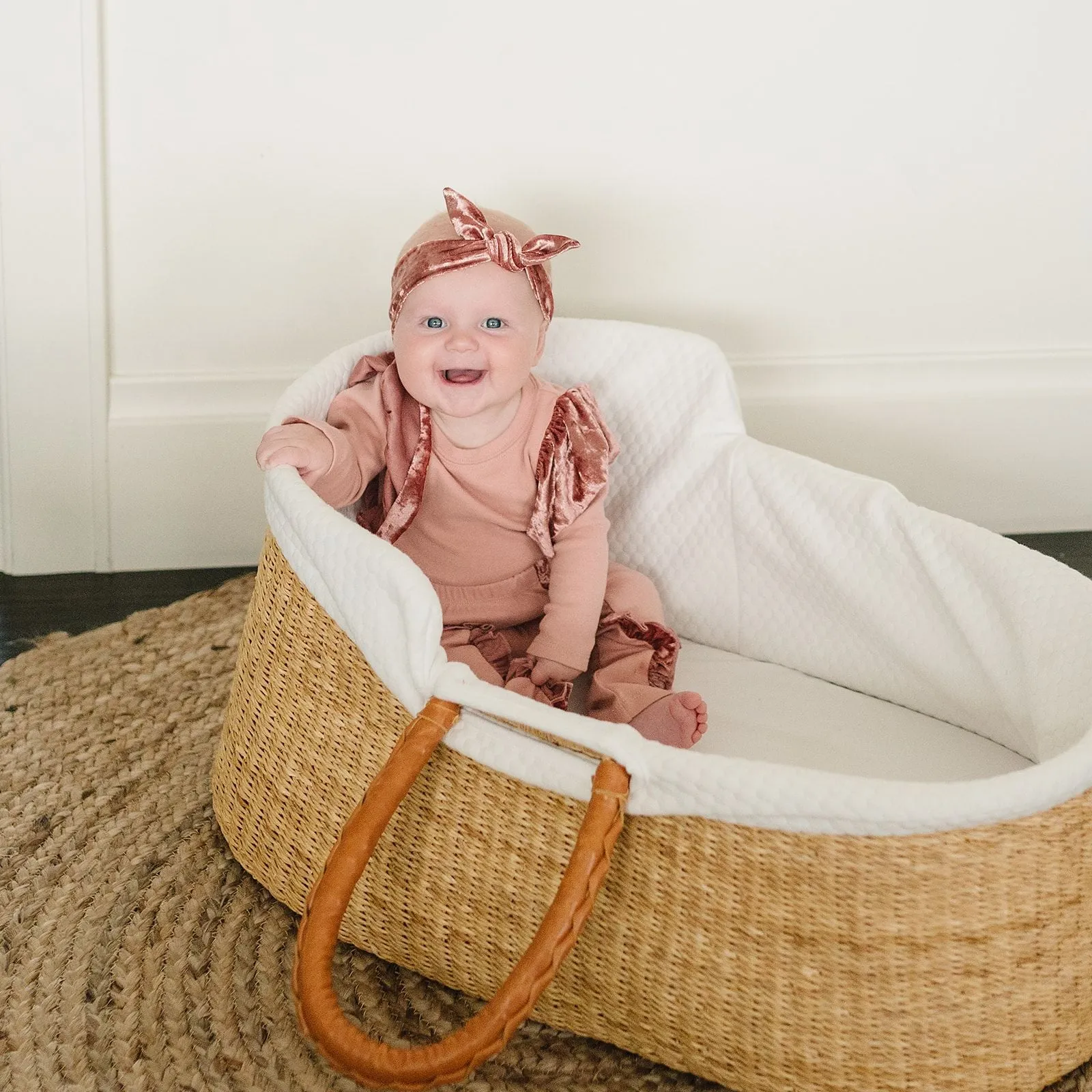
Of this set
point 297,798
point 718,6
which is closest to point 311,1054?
point 297,798

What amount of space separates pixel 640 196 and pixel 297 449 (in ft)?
2.20

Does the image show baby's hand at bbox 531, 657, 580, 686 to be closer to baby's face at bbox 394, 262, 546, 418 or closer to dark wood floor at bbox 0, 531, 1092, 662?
baby's face at bbox 394, 262, 546, 418

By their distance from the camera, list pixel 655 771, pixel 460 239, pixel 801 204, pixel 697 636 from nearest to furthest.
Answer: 1. pixel 655 771
2. pixel 460 239
3. pixel 697 636
4. pixel 801 204

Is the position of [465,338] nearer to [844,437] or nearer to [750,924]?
[750,924]

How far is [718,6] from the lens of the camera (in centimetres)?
151

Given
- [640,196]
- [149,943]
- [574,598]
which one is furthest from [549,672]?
[640,196]

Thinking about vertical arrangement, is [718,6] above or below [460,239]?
above

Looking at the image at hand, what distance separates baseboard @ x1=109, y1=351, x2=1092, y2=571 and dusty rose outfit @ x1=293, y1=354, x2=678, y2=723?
0.40 meters

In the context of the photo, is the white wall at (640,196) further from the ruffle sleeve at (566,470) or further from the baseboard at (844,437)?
the ruffle sleeve at (566,470)

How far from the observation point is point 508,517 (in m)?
1.29

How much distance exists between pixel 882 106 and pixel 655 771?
1.08 meters

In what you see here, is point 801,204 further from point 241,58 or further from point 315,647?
point 315,647

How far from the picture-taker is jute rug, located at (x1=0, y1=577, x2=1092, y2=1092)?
967 mm

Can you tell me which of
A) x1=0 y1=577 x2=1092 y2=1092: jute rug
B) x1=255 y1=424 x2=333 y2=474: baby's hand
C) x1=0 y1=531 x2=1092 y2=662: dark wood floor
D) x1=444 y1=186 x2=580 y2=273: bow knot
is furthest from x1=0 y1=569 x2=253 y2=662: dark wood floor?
x1=444 y1=186 x2=580 y2=273: bow knot
